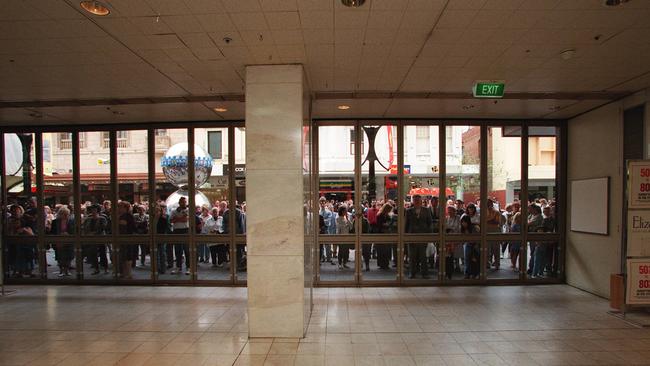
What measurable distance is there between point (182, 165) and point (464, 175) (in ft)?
18.5

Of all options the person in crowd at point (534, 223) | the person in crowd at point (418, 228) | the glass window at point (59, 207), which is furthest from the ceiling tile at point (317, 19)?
the glass window at point (59, 207)

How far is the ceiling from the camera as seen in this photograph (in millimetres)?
3217

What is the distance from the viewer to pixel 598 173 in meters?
6.51

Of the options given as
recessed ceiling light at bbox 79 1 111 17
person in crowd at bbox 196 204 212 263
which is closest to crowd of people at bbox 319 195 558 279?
person in crowd at bbox 196 204 212 263

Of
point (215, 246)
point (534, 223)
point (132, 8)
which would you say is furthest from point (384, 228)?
point (132, 8)

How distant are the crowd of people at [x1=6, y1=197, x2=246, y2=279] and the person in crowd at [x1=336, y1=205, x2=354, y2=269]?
190 cm

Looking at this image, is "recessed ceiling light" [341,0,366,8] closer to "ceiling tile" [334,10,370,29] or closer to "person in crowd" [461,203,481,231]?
"ceiling tile" [334,10,370,29]

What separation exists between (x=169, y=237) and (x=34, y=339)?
9.99 ft

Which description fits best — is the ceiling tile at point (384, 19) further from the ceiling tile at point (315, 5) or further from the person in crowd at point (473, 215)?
the person in crowd at point (473, 215)

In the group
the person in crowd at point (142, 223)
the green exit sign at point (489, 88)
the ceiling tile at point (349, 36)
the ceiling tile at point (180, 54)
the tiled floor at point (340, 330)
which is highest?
the ceiling tile at point (349, 36)

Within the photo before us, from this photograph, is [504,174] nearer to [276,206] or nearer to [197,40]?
[276,206]

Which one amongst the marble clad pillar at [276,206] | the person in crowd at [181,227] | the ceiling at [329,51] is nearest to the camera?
the ceiling at [329,51]

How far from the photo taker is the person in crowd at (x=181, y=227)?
750cm

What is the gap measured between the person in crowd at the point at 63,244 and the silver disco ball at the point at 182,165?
2.32 m
